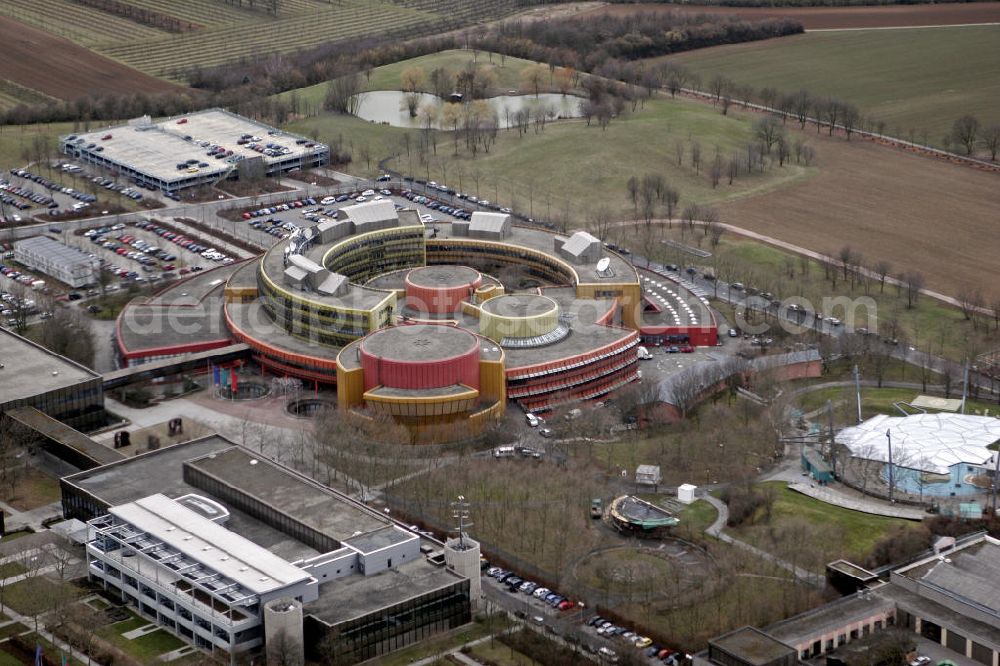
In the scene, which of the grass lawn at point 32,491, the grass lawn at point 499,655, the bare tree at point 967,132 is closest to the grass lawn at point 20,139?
the grass lawn at point 32,491

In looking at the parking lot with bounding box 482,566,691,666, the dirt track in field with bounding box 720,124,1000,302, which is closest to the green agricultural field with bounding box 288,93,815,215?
the dirt track in field with bounding box 720,124,1000,302

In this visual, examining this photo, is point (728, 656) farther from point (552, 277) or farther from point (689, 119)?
point (689, 119)

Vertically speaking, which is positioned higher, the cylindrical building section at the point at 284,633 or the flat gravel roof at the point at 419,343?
the flat gravel roof at the point at 419,343

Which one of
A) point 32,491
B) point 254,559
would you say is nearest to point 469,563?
point 254,559

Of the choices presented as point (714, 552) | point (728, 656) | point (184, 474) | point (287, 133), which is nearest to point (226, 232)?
point (287, 133)

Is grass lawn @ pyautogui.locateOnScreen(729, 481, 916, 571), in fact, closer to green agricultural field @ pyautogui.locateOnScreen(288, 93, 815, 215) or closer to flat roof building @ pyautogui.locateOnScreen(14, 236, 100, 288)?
green agricultural field @ pyautogui.locateOnScreen(288, 93, 815, 215)

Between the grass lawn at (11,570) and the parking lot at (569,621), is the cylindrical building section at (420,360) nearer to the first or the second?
the parking lot at (569,621)
